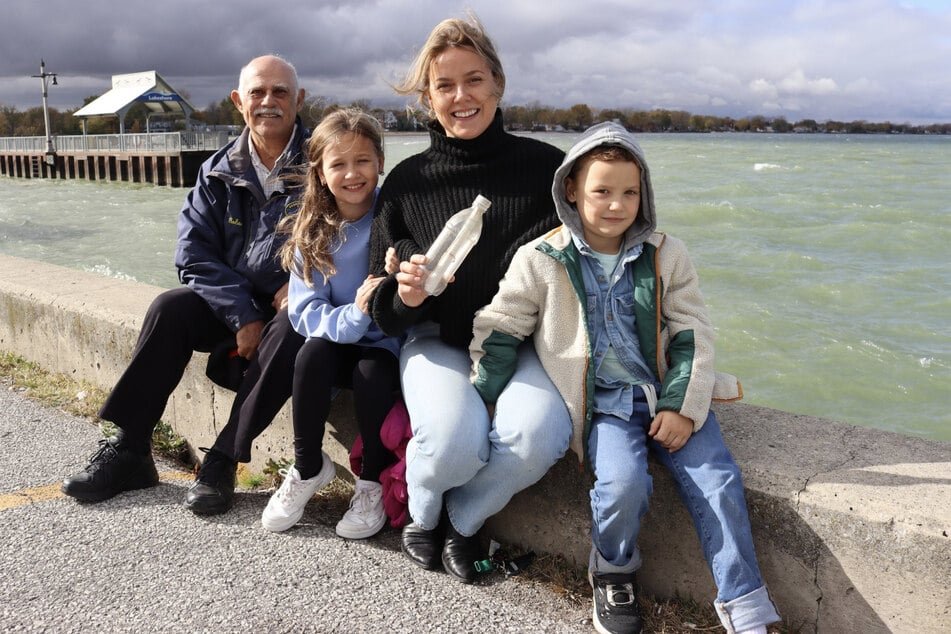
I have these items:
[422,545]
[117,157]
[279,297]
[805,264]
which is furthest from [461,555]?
[117,157]

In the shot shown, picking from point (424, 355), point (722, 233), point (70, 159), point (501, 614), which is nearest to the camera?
point (501, 614)

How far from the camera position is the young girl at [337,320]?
9.48 ft

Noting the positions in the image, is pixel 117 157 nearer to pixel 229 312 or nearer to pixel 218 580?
Answer: pixel 229 312

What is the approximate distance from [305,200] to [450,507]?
130 cm

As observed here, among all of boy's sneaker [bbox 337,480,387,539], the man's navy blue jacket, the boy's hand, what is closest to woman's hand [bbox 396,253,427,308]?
boy's sneaker [bbox 337,480,387,539]

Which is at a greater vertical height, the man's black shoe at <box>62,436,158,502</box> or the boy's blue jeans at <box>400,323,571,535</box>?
the boy's blue jeans at <box>400,323,571,535</box>

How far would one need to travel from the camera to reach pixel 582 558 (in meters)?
2.67

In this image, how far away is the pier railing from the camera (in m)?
40.5

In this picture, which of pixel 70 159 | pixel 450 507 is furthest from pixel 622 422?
pixel 70 159

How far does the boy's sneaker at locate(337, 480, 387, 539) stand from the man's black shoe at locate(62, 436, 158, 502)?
90cm

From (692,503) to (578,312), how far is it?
2.18 ft

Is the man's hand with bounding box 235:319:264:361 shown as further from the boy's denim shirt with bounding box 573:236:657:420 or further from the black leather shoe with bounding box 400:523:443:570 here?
the boy's denim shirt with bounding box 573:236:657:420

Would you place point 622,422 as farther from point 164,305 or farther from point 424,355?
point 164,305

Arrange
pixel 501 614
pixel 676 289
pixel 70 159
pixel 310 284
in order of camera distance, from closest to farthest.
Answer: pixel 501 614 → pixel 676 289 → pixel 310 284 → pixel 70 159
